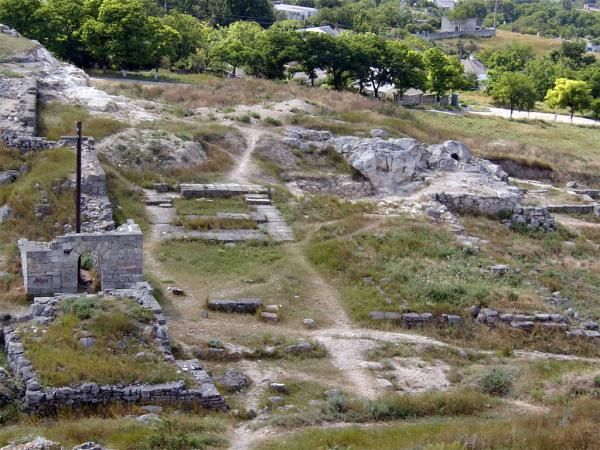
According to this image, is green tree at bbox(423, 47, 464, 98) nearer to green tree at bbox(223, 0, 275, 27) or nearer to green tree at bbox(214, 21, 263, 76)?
green tree at bbox(214, 21, 263, 76)

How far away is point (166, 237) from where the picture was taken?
89.4 feet

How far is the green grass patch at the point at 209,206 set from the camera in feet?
96.7

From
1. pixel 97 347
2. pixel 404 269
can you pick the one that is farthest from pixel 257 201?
pixel 97 347

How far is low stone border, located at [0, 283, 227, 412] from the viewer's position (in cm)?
1620

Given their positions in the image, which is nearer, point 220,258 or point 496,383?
point 496,383

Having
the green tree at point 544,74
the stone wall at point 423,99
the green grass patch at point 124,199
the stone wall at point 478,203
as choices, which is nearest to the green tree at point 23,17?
the stone wall at point 423,99

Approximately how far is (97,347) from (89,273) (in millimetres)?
6183

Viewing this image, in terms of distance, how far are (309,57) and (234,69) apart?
723cm

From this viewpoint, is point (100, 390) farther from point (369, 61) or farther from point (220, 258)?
point (369, 61)

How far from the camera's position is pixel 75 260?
22.1 meters

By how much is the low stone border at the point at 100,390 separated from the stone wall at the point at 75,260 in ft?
11.1

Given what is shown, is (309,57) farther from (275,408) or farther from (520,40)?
(520,40)

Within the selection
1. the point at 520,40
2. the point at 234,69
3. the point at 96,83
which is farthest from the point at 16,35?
the point at 520,40

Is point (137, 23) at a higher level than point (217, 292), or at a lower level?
higher
